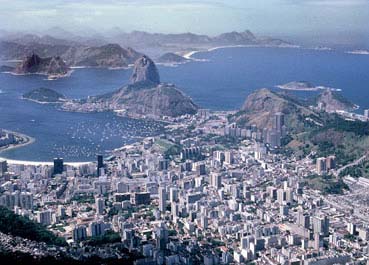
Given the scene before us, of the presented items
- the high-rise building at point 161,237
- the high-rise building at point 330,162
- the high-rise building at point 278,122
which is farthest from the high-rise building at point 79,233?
the high-rise building at point 278,122

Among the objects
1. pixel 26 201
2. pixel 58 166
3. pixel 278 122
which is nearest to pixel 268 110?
pixel 278 122

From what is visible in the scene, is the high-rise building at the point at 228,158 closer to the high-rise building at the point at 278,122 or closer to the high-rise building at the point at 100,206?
the high-rise building at the point at 278,122

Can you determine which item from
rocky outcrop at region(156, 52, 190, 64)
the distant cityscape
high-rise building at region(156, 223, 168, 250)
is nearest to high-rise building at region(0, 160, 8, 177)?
the distant cityscape

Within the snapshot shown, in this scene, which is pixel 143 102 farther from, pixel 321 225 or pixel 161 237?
pixel 161 237

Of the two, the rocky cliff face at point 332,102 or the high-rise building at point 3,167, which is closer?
the high-rise building at point 3,167

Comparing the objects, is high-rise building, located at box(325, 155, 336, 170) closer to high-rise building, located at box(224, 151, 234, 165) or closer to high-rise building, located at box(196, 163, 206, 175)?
high-rise building, located at box(224, 151, 234, 165)

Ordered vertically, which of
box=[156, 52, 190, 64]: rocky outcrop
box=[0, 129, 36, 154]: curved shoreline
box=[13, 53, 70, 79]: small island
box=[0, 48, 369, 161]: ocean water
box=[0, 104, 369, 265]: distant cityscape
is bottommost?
box=[0, 104, 369, 265]: distant cityscape

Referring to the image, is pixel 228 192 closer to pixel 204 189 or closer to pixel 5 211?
pixel 204 189
